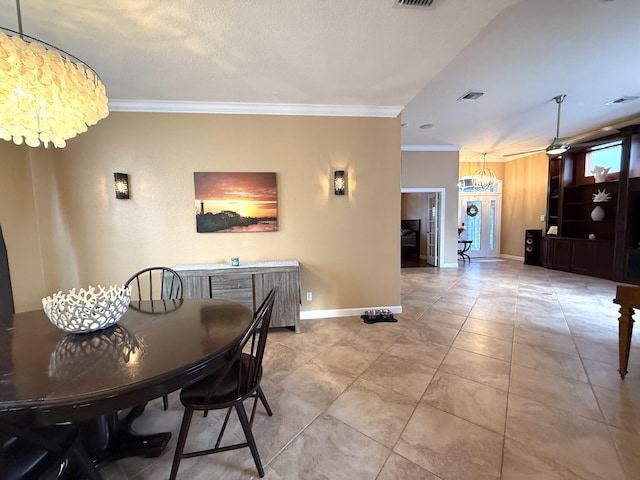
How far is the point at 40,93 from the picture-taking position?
4.46ft

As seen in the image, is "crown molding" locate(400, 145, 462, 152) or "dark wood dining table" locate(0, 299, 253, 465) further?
"crown molding" locate(400, 145, 462, 152)

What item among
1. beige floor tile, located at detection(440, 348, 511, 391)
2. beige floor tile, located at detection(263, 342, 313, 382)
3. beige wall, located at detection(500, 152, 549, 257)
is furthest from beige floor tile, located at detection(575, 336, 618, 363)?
beige wall, located at detection(500, 152, 549, 257)

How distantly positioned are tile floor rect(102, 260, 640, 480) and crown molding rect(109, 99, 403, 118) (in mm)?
2750

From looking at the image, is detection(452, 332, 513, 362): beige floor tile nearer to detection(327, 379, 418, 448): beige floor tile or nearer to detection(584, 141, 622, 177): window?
detection(327, 379, 418, 448): beige floor tile

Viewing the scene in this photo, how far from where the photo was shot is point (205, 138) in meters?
3.31

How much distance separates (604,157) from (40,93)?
8828 millimetres

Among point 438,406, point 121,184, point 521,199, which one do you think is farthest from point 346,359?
point 521,199

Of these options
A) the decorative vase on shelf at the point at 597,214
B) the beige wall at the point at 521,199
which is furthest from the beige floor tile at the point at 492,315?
the beige wall at the point at 521,199

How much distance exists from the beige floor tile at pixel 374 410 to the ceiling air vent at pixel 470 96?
4.08m

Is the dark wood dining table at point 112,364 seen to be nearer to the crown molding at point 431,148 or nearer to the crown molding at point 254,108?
the crown molding at point 254,108

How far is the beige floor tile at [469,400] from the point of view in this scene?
5.82 feet

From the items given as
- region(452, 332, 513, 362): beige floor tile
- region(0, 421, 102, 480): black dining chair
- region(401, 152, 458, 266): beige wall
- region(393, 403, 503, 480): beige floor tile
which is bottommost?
region(452, 332, 513, 362): beige floor tile

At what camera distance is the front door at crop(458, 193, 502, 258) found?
8320mm

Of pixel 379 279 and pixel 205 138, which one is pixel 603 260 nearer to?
pixel 379 279
